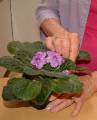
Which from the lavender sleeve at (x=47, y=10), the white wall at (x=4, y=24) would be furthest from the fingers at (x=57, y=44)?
the white wall at (x=4, y=24)

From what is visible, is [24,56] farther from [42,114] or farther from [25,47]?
[42,114]

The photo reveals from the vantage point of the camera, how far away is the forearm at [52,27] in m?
1.03

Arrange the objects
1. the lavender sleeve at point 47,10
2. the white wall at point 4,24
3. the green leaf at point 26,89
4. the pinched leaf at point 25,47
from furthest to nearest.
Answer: the white wall at point 4,24 → the lavender sleeve at point 47,10 → the pinched leaf at point 25,47 → the green leaf at point 26,89

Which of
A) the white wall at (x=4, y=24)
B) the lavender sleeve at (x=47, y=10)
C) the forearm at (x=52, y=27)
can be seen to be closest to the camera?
the forearm at (x=52, y=27)

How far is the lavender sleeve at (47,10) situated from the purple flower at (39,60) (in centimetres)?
44

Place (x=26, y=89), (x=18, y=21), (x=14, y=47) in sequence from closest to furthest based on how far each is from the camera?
(x=26, y=89)
(x=14, y=47)
(x=18, y=21)

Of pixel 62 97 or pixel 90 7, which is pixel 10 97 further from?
pixel 90 7

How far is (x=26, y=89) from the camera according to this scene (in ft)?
2.25

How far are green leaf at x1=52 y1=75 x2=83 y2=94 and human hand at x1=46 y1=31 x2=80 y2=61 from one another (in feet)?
0.43

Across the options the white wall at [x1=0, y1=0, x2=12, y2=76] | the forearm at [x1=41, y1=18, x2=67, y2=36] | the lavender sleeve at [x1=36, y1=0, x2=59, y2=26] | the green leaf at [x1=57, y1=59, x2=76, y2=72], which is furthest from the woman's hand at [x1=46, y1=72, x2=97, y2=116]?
the white wall at [x1=0, y1=0, x2=12, y2=76]

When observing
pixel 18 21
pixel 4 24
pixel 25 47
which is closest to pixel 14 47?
pixel 25 47

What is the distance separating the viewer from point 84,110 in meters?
0.84

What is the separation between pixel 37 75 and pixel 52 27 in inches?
15.0

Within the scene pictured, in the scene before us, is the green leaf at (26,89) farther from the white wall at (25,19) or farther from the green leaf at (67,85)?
the white wall at (25,19)
